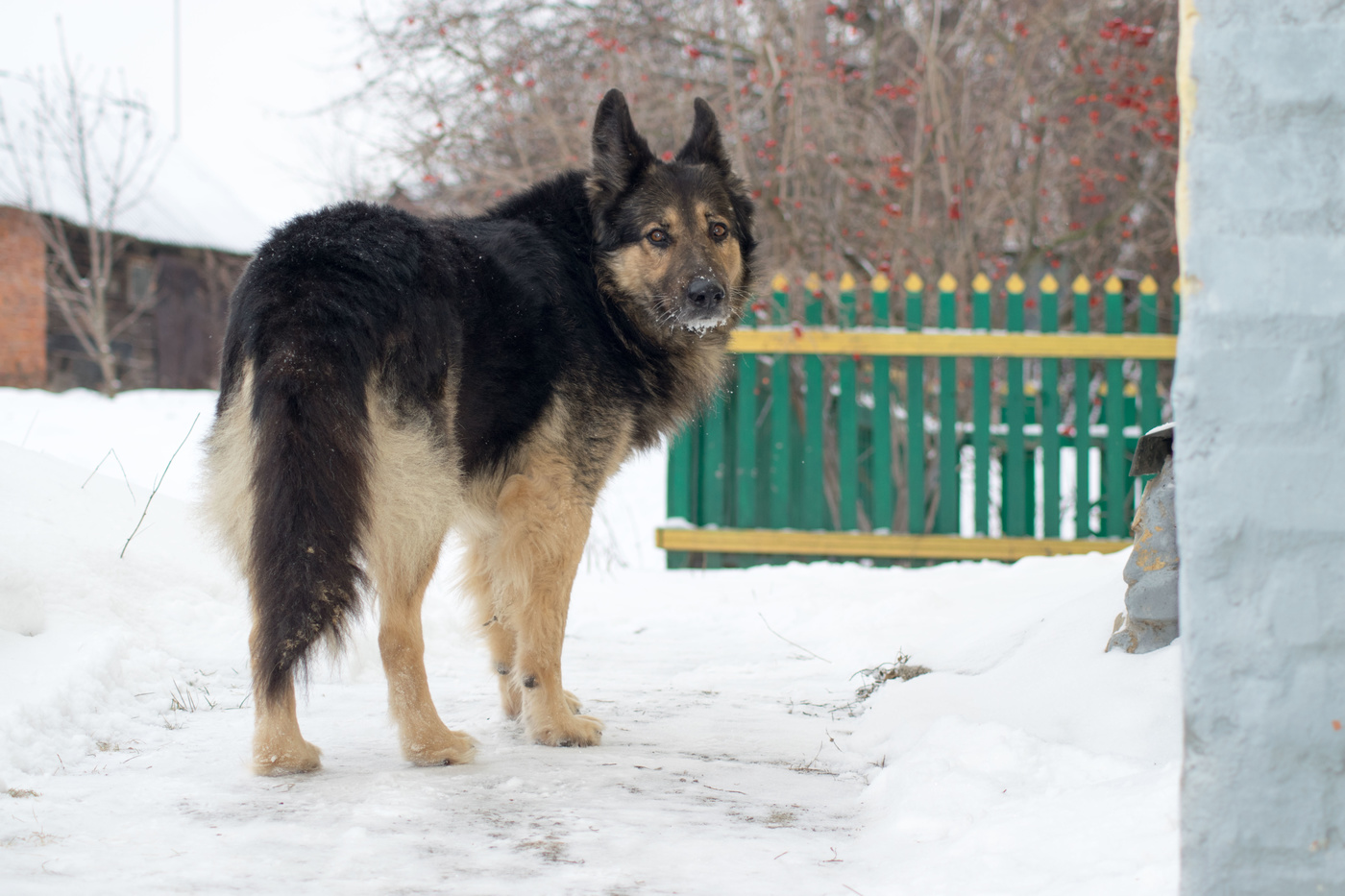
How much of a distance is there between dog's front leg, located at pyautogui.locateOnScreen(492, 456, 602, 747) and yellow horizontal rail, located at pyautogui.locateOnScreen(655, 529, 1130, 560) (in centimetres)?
330

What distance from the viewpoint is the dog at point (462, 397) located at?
2240 millimetres

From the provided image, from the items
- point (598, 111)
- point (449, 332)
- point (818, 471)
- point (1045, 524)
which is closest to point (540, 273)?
point (449, 332)

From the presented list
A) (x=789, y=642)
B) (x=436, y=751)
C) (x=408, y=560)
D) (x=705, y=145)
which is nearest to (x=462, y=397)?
(x=408, y=560)

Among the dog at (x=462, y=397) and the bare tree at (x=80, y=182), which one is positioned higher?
the bare tree at (x=80, y=182)

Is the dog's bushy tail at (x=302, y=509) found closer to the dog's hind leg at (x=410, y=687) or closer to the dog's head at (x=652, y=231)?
the dog's hind leg at (x=410, y=687)

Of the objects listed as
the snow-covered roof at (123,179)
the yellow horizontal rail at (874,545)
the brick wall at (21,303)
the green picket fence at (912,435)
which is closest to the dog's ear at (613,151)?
the green picket fence at (912,435)

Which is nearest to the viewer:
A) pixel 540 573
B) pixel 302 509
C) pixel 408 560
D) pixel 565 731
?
pixel 302 509

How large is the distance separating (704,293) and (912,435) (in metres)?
3.32

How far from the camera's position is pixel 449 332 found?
8.86ft

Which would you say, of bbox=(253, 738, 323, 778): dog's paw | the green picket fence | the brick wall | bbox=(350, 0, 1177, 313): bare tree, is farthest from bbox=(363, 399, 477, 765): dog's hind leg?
the brick wall

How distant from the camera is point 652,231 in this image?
3.47 meters

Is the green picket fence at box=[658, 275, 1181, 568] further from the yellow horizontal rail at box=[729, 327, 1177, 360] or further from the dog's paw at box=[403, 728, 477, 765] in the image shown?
the dog's paw at box=[403, 728, 477, 765]

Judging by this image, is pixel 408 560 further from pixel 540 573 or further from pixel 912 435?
pixel 912 435

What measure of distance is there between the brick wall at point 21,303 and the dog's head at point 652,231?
1663 cm
